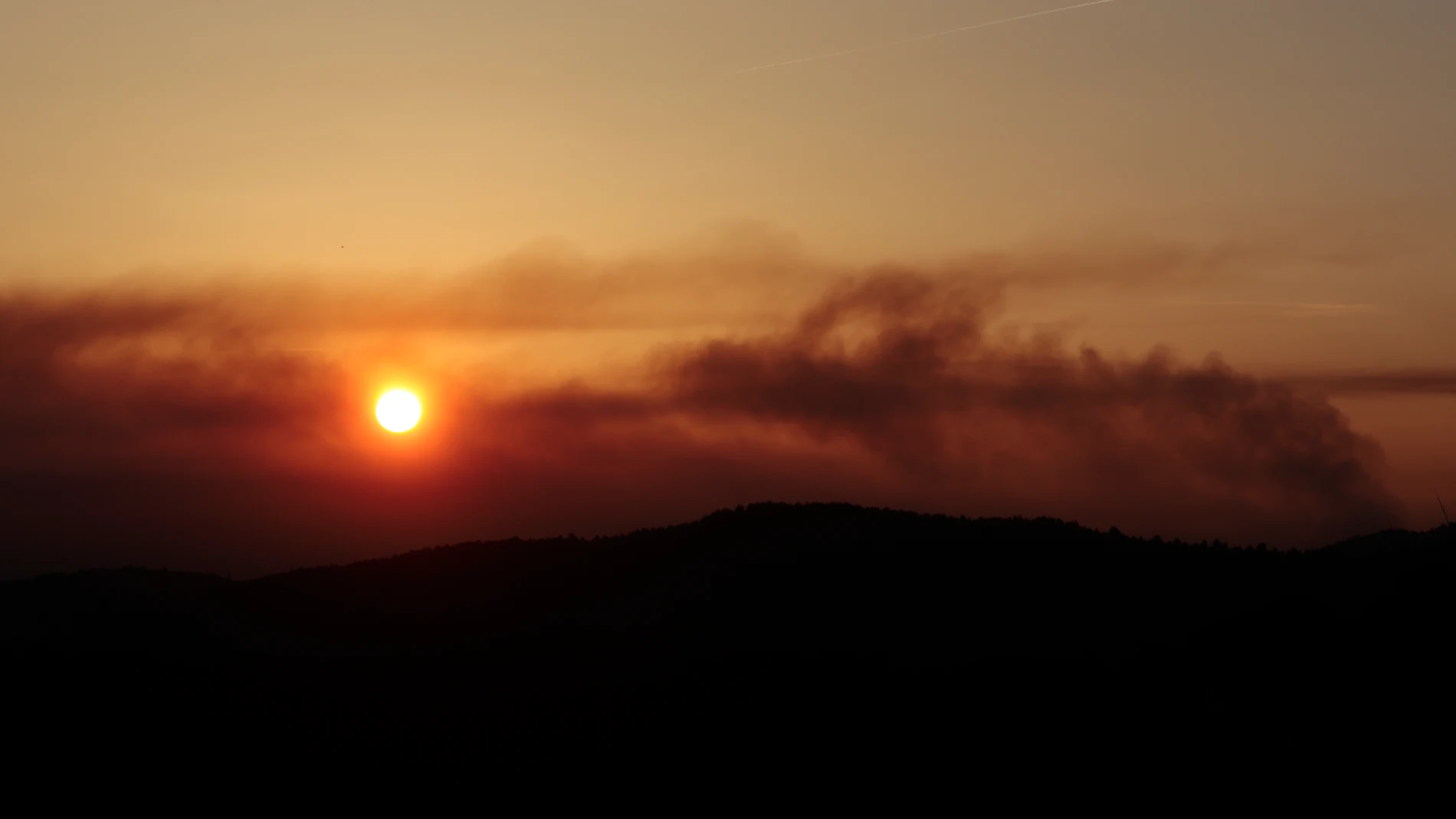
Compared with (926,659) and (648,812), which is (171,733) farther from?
(926,659)

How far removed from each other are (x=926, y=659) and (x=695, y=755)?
267 inches

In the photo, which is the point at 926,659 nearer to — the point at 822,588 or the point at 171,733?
the point at 822,588

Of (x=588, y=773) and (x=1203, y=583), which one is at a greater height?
(x=1203, y=583)

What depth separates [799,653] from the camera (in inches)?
1267

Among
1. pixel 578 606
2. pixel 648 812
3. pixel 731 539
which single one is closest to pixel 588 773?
pixel 648 812

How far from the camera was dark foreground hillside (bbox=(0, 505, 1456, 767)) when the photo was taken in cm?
2686

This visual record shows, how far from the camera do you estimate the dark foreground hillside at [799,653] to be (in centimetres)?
2686

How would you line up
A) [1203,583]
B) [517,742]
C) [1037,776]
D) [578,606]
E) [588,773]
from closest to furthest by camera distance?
[1037,776] → [588,773] → [517,742] → [1203,583] → [578,606]

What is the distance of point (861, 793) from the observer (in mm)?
25047

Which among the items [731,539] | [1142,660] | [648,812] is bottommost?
[648,812]

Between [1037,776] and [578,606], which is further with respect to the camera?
[578,606]

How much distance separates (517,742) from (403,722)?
11.5 feet

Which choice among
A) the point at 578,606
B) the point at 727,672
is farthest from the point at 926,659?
A: the point at 578,606

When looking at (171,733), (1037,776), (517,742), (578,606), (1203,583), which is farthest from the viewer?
(578,606)
